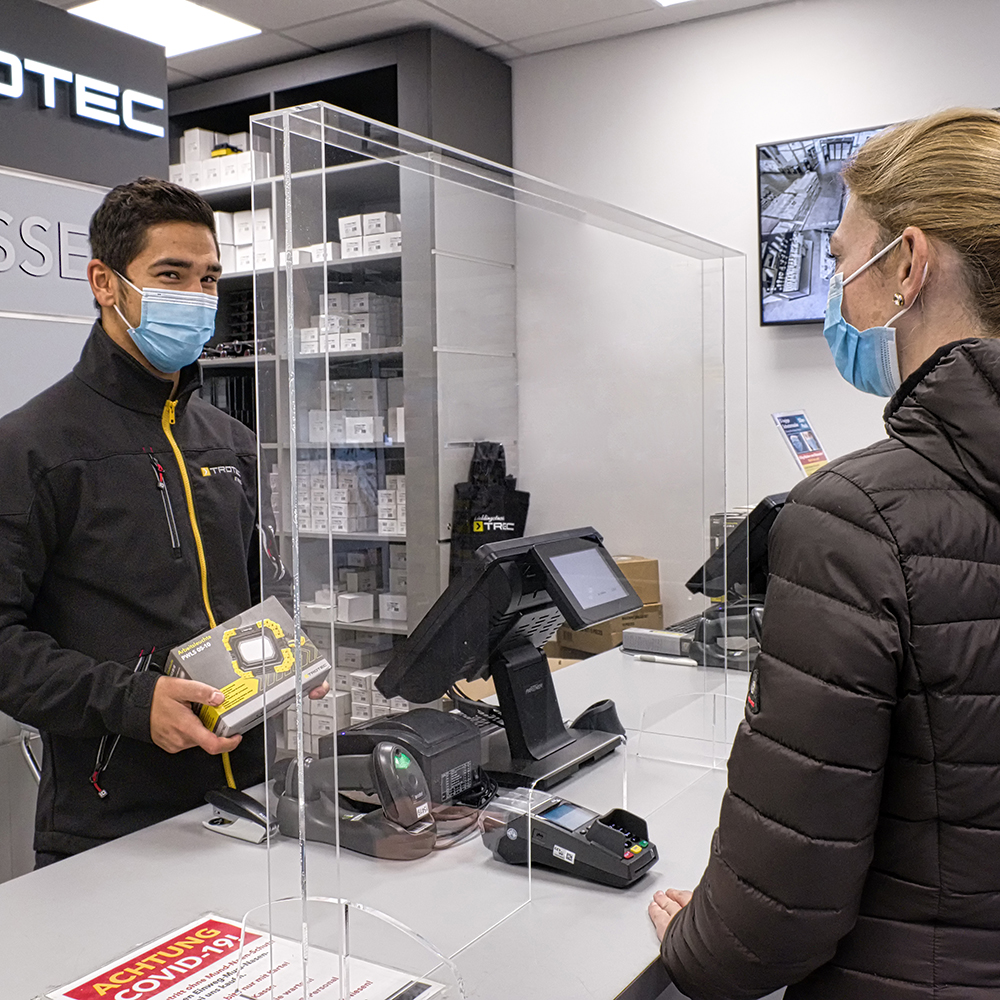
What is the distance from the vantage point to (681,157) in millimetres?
4387

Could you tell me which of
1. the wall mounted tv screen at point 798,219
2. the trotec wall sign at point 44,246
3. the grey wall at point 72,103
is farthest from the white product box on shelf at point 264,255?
the wall mounted tv screen at point 798,219

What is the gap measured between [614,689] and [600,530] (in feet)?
0.92

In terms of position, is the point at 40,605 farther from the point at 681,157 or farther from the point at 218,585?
the point at 681,157

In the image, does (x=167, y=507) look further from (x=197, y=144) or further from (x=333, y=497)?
(x=197, y=144)

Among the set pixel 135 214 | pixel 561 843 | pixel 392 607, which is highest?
pixel 135 214

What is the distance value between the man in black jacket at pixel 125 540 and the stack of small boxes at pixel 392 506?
0.47 metres

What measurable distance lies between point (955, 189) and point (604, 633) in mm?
830

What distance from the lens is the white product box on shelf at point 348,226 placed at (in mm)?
1097

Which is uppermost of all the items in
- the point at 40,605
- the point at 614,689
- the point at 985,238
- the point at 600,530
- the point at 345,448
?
the point at 985,238

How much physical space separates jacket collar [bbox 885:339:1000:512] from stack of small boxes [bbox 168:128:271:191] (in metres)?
4.51

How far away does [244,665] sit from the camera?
1.38m

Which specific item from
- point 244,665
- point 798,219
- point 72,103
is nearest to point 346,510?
point 244,665

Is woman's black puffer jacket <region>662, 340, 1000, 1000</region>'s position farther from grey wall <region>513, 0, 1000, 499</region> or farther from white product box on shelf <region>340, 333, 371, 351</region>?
grey wall <region>513, 0, 1000, 499</region>

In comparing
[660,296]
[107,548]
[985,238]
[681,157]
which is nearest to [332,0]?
[681,157]
